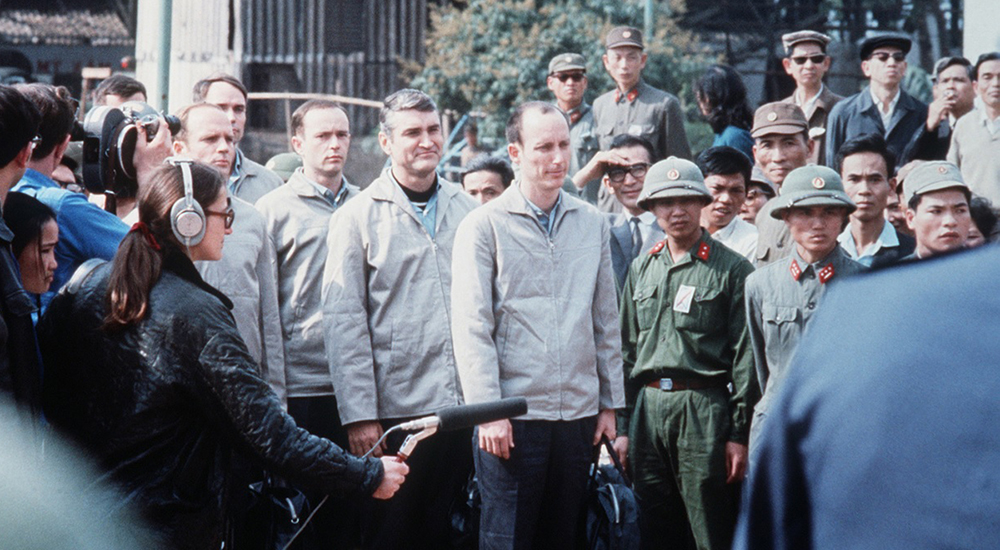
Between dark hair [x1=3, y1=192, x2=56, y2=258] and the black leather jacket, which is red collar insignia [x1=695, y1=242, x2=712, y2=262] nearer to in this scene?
the black leather jacket

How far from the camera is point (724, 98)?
8.24 metres

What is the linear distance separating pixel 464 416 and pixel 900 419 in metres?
2.39

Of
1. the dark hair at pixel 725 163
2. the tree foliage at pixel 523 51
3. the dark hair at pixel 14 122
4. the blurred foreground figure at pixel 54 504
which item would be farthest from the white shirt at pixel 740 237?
the tree foliage at pixel 523 51

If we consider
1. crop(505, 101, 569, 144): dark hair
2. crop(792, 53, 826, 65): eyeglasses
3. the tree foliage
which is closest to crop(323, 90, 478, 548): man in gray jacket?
crop(505, 101, 569, 144): dark hair

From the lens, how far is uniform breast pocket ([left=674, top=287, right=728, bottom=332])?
567 cm

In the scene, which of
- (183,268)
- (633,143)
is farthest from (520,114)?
(183,268)

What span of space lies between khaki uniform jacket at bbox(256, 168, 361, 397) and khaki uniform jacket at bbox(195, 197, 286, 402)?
185 mm

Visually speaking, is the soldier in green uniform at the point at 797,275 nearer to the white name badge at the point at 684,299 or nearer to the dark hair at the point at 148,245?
the white name badge at the point at 684,299

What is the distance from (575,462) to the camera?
518 centimetres

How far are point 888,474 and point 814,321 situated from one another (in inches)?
5.8

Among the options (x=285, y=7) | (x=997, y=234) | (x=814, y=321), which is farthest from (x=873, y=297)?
(x=285, y=7)

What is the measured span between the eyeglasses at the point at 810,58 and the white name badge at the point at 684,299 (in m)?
3.29

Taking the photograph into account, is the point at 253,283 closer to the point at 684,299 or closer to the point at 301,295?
the point at 301,295

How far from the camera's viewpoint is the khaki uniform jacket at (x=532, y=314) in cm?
512
